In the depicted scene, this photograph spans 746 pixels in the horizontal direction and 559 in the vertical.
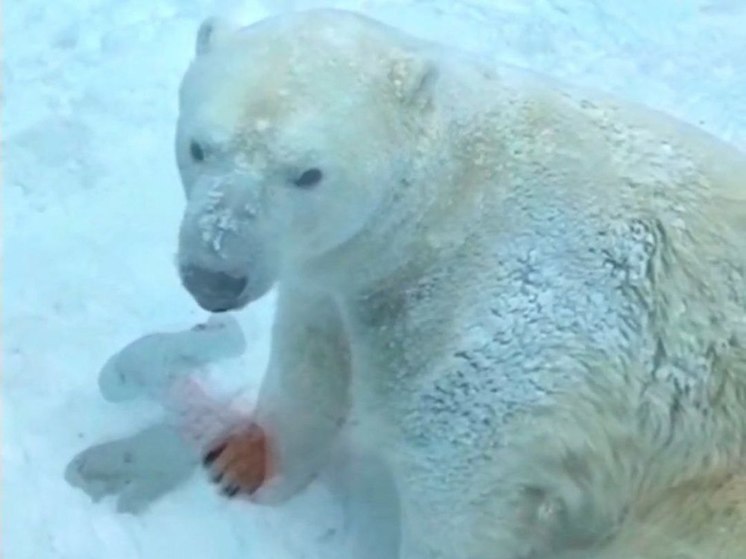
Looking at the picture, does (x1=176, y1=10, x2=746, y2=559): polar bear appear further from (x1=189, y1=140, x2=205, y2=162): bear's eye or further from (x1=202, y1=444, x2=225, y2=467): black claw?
(x1=202, y1=444, x2=225, y2=467): black claw

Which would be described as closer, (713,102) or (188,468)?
(188,468)

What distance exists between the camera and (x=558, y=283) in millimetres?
2348

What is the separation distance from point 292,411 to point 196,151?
0.81 m

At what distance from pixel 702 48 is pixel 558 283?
1.72 metres

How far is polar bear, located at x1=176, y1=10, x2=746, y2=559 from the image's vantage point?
7.39 feet

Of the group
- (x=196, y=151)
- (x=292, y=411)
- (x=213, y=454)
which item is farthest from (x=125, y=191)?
(x=196, y=151)

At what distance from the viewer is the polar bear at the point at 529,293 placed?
7.39 feet

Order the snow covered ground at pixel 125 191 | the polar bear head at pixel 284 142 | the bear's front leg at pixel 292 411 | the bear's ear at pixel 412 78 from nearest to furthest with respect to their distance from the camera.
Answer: the polar bear head at pixel 284 142
the bear's ear at pixel 412 78
the bear's front leg at pixel 292 411
the snow covered ground at pixel 125 191

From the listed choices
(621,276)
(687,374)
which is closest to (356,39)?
(621,276)

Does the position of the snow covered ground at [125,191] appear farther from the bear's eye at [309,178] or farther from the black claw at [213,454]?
the bear's eye at [309,178]

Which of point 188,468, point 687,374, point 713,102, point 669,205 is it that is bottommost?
point 188,468

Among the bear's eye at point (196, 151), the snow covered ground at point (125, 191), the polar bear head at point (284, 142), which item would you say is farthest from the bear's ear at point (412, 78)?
the snow covered ground at point (125, 191)

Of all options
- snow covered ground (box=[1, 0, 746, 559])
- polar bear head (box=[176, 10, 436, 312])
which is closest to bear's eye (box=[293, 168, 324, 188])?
polar bear head (box=[176, 10, 436, 312])

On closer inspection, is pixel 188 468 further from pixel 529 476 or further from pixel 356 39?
pixel 356 39
